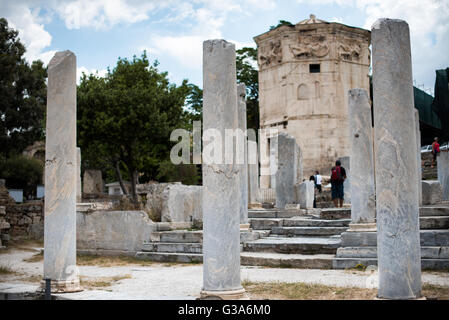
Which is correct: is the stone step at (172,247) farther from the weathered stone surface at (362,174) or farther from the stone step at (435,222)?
the stone step at (435,222)

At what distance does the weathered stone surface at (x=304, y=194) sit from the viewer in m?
16.4

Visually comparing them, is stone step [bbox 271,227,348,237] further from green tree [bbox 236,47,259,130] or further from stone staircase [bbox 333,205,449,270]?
green tree [bbox 236,47,259,130]

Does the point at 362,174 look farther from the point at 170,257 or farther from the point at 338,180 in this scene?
the point at 338,180

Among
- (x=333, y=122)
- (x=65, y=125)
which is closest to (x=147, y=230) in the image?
(x=65, y=125)

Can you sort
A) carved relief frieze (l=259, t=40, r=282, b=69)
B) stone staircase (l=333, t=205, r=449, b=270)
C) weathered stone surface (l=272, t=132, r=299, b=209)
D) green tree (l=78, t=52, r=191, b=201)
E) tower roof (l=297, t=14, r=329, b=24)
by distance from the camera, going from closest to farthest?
stone staircase (l=333, t=205, r=449, b=270)
weathered stone surface (l=272, t=132, r=299, b=209)
green tree (l=78, t=52, r=191, b=201)
tower roof (l=297, t=14, r=329, b=24)
carved relief frieze (l=259, t=40, r=282, b=69)

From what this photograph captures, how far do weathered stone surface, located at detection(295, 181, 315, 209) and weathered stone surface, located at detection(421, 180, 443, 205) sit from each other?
3.46m

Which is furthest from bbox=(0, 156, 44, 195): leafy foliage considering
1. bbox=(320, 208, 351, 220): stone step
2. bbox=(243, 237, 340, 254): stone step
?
bbox=(243, 237, 340, 254): stone step

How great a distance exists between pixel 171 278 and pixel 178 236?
315 centimetres

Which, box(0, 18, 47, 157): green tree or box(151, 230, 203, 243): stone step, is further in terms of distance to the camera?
box(0, 18, 47, 157): green tree

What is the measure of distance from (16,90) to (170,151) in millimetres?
11502

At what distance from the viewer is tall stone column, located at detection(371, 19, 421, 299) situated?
5886 mm

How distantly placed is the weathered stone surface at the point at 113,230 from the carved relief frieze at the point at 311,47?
20.3 m

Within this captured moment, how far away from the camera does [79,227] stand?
13.6m

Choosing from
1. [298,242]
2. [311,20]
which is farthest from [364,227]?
[311,20]
